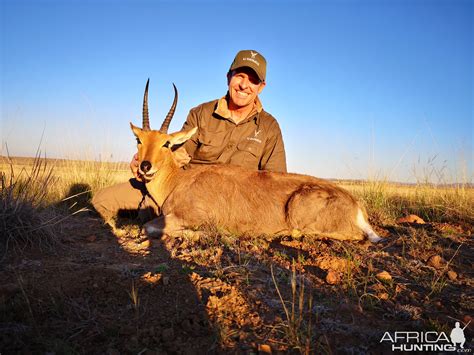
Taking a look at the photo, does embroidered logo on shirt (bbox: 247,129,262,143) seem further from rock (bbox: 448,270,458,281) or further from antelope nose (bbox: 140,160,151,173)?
rock (bbox: 448,270,458,281)

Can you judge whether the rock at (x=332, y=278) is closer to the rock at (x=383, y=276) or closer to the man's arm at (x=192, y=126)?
the rock at (x=383, y=276)

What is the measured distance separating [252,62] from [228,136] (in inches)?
65.6

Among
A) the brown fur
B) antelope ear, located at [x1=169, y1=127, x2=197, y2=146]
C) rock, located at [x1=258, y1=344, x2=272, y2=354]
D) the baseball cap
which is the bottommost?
rock, located at [x1=258, y1=344, x2=272, y2=354]

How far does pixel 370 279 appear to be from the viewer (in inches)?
139

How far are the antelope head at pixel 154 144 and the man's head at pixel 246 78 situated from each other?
5.01 feet

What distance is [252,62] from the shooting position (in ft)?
24.5

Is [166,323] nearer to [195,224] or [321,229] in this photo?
[195,224]

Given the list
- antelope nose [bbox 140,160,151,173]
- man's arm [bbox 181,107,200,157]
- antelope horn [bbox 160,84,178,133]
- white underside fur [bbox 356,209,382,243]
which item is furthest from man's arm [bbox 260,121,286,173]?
antelope nose [bbox 140,160,151,173]

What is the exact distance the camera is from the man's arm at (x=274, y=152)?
26.3 feet

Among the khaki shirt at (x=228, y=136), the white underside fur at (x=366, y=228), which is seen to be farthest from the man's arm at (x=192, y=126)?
the white underside fur at (x=366, y=228)

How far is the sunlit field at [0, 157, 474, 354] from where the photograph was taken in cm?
236

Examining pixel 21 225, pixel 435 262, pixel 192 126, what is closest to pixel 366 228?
pixel 435 262

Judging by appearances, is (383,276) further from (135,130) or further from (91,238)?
(135,130)

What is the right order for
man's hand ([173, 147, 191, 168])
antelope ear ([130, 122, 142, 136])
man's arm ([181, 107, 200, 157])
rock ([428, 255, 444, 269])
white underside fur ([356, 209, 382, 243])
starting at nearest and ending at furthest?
rock ([428, 255, 444, 269])
white underside fur ([356, 209, 382, 243])
antelope ear ([130, 122, 142, 136])
man's hand ([173, 147, 191, 168])
man's arm ([181, 107, 200, 157])
